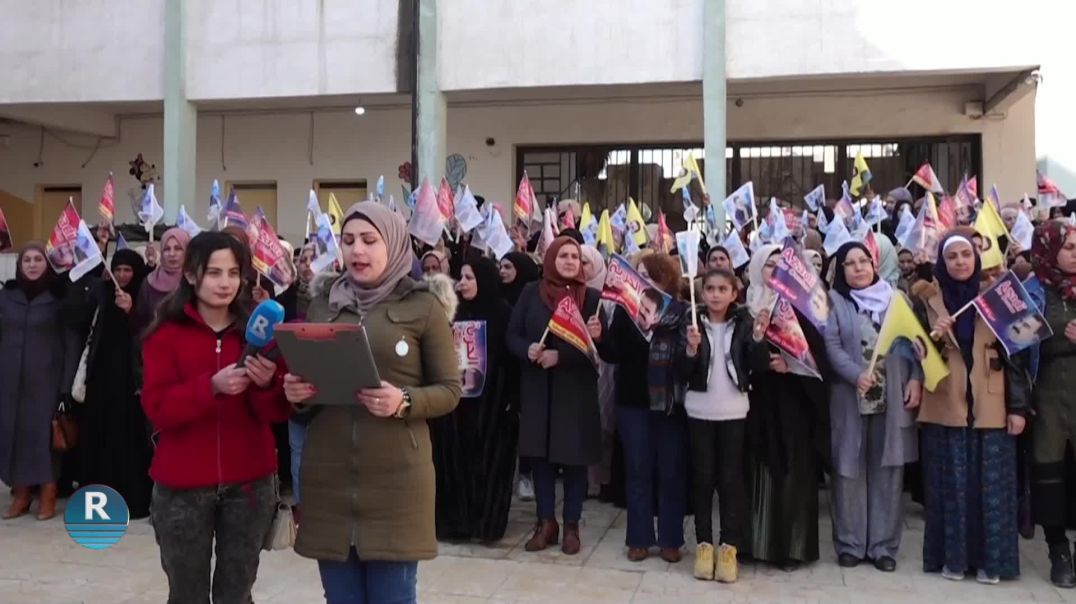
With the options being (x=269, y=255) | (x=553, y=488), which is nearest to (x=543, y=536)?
(x=553, y=488)

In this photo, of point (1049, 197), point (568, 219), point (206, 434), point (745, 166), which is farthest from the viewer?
point (745, 166)

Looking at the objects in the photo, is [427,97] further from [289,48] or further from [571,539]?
[571,539]

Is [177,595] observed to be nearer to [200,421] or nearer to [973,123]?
[200,421]

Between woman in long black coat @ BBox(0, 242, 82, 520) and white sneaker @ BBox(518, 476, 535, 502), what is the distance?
133 inches

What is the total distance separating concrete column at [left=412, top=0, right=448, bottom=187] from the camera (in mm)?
12359

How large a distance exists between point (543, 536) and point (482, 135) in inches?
421

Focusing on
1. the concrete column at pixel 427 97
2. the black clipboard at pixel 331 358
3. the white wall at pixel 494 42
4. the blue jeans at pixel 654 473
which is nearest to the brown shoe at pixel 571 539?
the blue jeans at pixel 654 473

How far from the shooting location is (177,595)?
308cm

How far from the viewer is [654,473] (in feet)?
18.0

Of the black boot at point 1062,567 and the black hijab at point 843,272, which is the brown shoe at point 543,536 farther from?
the black boot at point 1062,567

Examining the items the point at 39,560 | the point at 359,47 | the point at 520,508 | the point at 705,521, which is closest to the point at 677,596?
the point at 705,521

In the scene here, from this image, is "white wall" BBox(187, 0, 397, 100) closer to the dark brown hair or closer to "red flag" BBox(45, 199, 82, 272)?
"red flag" BBox(45, 199, 82, 272)

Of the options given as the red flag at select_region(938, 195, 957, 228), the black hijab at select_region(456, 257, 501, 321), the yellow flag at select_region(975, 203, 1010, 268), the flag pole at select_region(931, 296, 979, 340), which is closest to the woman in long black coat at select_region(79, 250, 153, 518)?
the black hijab at select_region(456, 257, 501, 321)

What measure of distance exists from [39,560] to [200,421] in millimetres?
3249
